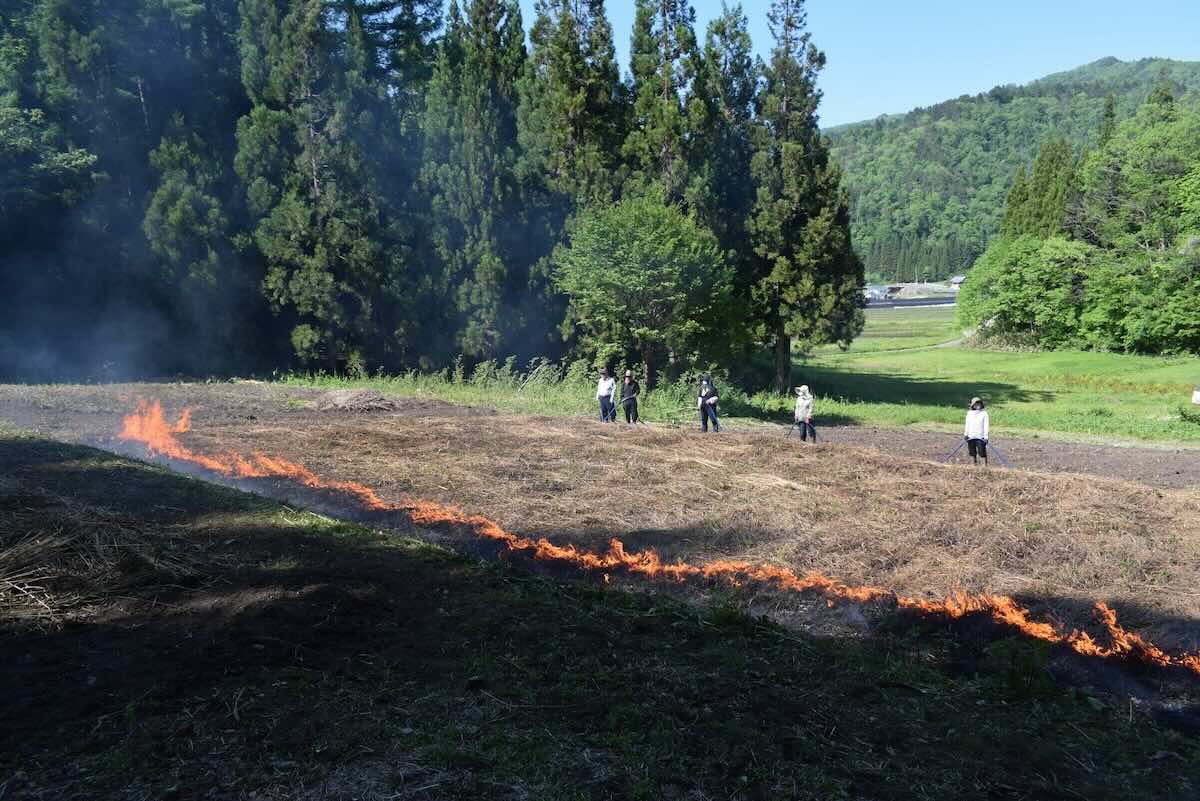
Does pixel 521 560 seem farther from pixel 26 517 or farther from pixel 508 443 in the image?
pixel 508 443

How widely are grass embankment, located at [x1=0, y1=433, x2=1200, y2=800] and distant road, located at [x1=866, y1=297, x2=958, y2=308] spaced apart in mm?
92959

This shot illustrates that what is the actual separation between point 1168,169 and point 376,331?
41034 mm

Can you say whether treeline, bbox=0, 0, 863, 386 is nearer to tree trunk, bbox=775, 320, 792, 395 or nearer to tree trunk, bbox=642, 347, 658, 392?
tree trunk, bbox=775, 320, 792, 395

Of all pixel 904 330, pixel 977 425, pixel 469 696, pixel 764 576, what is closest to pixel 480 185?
pixel 977 425

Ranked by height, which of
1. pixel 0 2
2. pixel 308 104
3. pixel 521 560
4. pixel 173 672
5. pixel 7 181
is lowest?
pixel 521 560

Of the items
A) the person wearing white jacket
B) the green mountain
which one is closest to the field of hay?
the person wearing white jacket

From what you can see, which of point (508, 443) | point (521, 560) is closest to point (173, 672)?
point (521, 560)

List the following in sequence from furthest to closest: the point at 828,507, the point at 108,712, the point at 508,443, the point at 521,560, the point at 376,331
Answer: the point at 376,331 → the point at 508,443 → the point at 828,507 → the point at 521,560 → the point at 108,712

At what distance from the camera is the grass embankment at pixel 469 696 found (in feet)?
14.4

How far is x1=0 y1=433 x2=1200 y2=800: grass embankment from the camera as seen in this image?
4402mm

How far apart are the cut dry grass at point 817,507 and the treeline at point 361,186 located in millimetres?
13027

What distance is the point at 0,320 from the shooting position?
28.0 meters

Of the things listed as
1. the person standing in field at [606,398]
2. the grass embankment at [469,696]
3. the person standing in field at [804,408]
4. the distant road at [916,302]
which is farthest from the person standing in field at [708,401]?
the distant road at [916,302]

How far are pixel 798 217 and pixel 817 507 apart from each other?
67.8 feet
